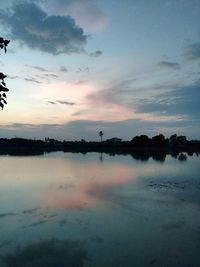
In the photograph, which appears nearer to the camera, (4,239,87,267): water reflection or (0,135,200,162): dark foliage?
(4,239,87,267): water reflection

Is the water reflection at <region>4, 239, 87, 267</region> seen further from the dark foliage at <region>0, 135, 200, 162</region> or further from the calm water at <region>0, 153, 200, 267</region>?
the dark foliage at <region>0, 135, 200, 162</region>

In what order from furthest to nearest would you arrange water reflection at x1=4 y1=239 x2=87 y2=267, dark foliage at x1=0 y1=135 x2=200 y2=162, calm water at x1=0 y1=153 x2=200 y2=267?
1. dark foliage at x1=0 y1=135 x2=200 y2=162
2. calm water at x1=0 y1=153 x2=200 y2=267
3. water reflection at x1=4 y1=239 x2=87 y2=267

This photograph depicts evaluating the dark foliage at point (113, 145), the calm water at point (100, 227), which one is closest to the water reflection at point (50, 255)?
the calm water at point (100, 227)

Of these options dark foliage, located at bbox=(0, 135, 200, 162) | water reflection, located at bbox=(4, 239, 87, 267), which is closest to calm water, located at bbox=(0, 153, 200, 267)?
water reflection, located at bbox=(4, 239, 87, 267)

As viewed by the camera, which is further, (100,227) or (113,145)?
(113,145)

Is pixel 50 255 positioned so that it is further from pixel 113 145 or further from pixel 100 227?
pixel 113 145

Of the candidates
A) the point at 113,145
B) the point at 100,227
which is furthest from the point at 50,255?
the point at 113,145

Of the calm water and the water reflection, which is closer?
the water reflection

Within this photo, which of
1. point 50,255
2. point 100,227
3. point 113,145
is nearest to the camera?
point 50,255

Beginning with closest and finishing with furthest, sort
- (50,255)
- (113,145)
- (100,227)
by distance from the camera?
(50,255) → (100,227) → (113,145)

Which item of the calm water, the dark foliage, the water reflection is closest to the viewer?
the water reflection

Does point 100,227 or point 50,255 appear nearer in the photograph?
point 50,255

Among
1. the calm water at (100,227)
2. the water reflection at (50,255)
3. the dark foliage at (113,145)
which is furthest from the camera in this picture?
the dark foliage at (113,145)

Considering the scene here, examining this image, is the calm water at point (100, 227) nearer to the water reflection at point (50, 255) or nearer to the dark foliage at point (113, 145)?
the water reflection at point (50, 255)
